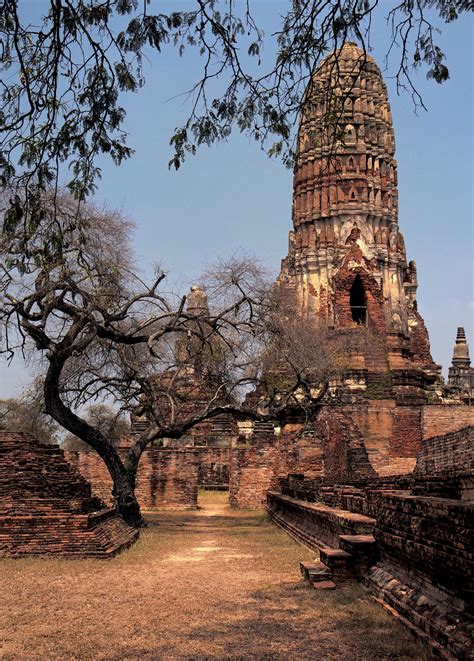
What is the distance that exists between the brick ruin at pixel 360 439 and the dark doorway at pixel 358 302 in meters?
0.07

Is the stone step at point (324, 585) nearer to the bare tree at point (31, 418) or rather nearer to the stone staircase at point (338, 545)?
the stone staircase at point (338, 545)

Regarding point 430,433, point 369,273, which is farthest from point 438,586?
point 369,273

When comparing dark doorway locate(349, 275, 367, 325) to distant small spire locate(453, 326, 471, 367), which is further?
distant small spire locate(453, 326, 471, 367)

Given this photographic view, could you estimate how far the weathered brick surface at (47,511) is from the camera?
8523 millimetres

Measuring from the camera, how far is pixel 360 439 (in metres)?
16.5

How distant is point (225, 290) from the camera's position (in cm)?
1519

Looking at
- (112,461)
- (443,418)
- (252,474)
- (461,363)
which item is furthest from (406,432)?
(461,363)

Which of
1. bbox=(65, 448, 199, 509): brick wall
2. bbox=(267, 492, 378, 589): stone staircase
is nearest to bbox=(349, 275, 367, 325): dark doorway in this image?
bbox=(65, 448, 199, 509): brick wall

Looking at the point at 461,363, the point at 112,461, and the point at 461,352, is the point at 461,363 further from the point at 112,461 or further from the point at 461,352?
the point at 112,461

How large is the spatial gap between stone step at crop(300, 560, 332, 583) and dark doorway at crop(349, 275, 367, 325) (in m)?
21.2

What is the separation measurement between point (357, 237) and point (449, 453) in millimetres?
17522

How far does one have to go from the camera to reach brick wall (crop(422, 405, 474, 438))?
73.5 ft

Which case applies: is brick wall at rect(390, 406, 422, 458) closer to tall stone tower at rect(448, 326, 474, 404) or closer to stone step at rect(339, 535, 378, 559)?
stone step at rect(339, 535, 378, 559)

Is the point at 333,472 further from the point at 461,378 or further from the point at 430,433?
the point at 461,378
